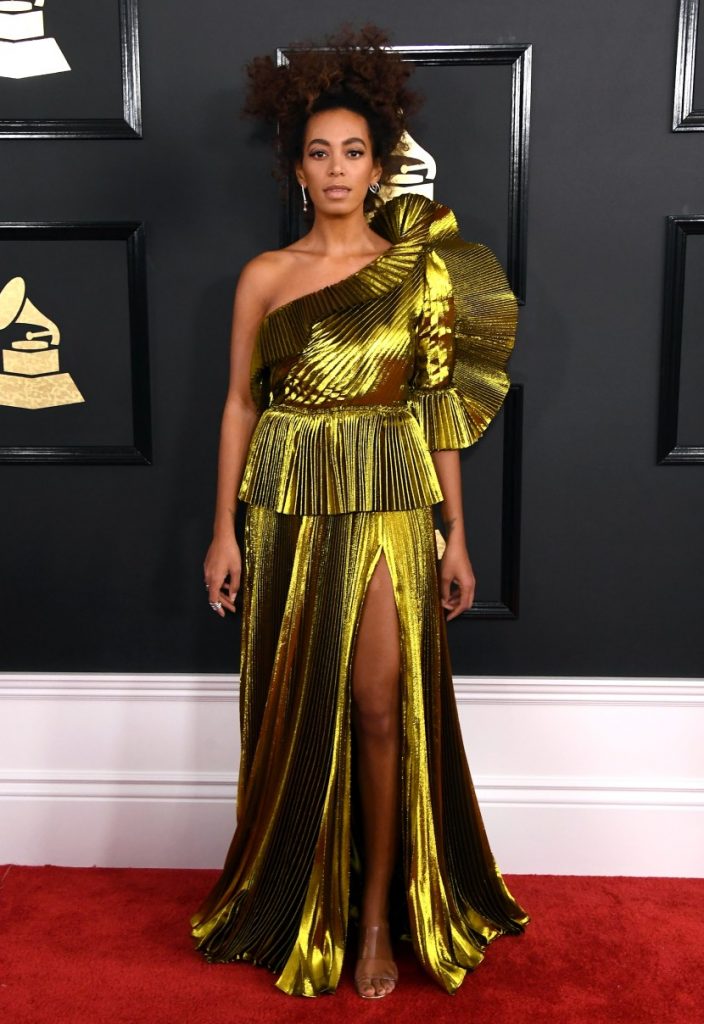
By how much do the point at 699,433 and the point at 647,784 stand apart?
0.86 metres

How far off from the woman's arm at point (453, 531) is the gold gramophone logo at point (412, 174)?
2.02 feet

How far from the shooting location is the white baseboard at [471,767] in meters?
2.56

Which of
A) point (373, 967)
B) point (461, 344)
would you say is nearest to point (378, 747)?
point (373, 967)

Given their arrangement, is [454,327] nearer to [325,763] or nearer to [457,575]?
[457,575]

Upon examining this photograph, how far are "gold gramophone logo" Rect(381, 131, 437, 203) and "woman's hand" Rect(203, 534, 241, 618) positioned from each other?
0.86 meters

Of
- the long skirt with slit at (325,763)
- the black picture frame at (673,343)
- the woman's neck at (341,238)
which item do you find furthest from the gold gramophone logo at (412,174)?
the long skirt with slit at (325,763)

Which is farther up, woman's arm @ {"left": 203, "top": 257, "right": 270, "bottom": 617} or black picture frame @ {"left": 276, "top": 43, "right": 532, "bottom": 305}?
black picture frame @ {"left": 276, "top": 43, "right": 532, "bottom": 305}

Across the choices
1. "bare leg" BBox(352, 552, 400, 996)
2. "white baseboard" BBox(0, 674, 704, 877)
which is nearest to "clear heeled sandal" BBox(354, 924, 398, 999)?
"bare leg" BBox(352, 552, 400, 996)

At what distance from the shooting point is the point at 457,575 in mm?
2262

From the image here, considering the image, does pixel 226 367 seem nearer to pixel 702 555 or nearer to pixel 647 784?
pixel 702 555

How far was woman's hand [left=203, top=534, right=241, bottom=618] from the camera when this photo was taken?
2.21 metres

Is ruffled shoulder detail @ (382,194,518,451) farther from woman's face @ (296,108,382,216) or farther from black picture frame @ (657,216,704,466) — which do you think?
black picture frame @ (657,216,704,466)

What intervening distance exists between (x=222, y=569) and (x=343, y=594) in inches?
11.5

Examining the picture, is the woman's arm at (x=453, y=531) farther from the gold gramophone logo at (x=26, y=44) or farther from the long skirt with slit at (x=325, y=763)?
the gold gramophone logo at (x=26, y=44)
